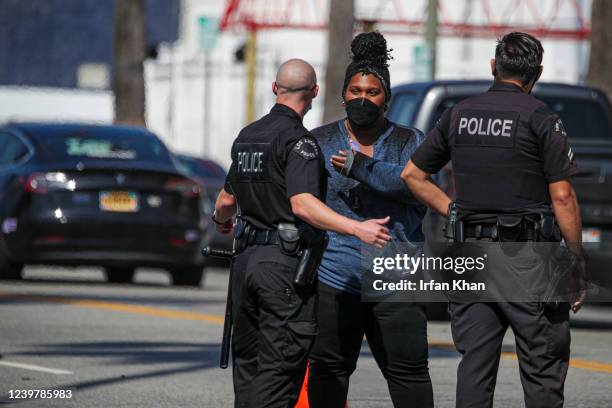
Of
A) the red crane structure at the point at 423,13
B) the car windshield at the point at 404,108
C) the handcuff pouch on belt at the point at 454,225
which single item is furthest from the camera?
the red crane structure at the point at 423,13

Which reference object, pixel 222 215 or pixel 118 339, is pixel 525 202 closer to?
pixel 222 215

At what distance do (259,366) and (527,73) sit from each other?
1613 mm

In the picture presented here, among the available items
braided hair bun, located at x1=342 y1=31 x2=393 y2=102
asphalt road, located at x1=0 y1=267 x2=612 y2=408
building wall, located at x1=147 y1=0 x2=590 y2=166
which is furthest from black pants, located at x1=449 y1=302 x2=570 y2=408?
building wall, located at x1=147 y1=0 x2=590 y2=166

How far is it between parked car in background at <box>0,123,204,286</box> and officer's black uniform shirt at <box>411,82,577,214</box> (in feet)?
32.3

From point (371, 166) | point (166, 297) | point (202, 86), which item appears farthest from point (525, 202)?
point (202, 86)

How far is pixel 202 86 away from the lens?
70.3 meters

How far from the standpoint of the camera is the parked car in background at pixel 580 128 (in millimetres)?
13305

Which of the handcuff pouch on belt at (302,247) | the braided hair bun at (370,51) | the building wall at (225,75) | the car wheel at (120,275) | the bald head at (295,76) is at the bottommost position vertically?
the building wall at (225,75)

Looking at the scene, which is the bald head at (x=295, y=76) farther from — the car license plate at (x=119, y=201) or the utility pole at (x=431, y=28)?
the utility pole at (x=431, y=28)

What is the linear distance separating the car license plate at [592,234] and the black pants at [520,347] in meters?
→ 6.46

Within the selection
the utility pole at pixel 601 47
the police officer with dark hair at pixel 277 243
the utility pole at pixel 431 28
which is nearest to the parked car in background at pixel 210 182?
the utility pole at pixel 431 28

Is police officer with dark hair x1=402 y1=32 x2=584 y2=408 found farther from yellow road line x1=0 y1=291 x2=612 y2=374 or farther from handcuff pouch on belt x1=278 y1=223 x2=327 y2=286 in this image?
yellow road line x1=0 y1=291 x2=612 y2=374

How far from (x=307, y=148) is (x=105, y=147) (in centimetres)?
1041

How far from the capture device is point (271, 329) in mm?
7105
